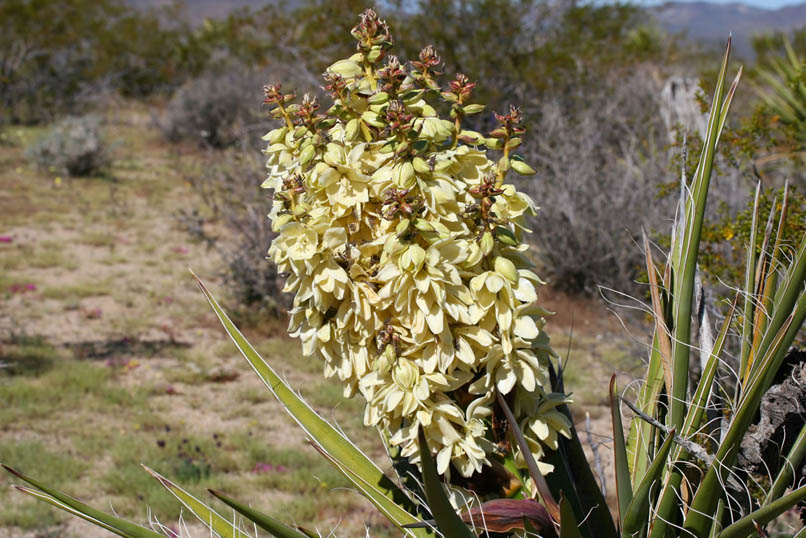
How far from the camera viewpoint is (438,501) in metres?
1.18

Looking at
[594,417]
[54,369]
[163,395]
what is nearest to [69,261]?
[54,369]

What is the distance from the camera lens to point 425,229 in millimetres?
1233

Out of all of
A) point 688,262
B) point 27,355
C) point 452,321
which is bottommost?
point 27,355

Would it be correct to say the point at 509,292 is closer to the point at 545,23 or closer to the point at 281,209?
the point at 281,209

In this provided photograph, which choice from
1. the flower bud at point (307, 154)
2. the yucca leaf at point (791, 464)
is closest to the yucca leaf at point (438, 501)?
the flower bud at point (307, 154)

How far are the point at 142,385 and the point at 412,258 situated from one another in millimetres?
3751

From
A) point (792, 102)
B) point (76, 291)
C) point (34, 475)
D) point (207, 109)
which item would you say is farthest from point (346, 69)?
point (207, 109)

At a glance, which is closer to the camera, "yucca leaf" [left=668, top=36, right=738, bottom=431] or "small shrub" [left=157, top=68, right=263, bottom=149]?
"yucca leaf" [left=668, top=36, right=738, bottom=431]

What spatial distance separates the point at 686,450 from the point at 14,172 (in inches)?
433

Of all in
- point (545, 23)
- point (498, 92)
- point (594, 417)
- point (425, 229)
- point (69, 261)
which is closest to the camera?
point (425, 229)

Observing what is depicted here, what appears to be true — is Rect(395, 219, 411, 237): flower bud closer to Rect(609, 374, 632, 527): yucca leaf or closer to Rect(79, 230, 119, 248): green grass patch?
Rect(609, 374, 632, 527): yucca leaf

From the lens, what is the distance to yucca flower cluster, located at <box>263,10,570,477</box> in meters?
1.27

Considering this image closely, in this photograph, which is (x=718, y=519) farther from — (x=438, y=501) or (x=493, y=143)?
(x=493, y=143)

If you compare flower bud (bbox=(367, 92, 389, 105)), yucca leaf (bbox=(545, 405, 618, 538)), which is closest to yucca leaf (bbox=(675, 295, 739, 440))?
yucca leaf (bbox=(545, 405, 618, 538))
